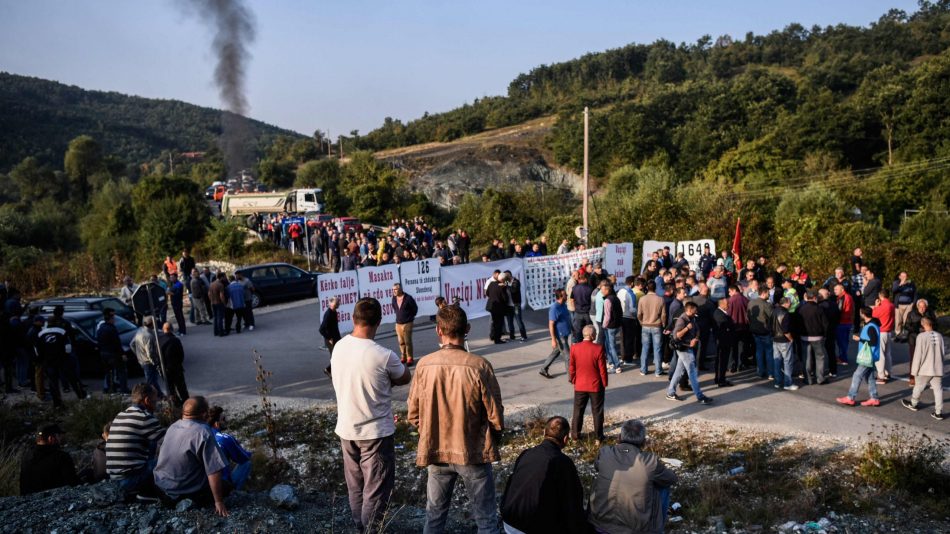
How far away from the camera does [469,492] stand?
17.1 ft

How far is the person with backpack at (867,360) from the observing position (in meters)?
10.8

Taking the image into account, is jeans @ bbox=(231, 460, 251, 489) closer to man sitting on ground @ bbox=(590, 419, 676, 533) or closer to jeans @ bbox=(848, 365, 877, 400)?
man sitting on ground @ bbox=(590, 419, 676, 533)

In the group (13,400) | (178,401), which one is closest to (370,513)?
(178,401)

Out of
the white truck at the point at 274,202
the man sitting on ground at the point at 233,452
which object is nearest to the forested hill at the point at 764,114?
the white truck at the point at 274,202

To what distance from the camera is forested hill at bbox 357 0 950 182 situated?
59000mm

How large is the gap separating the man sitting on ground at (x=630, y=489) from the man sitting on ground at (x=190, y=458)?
3142 mm

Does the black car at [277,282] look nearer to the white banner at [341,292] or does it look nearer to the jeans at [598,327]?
the white banner at [341,292]

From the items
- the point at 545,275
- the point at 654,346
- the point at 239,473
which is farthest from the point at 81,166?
the point at 239,473

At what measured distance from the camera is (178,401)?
12148mm

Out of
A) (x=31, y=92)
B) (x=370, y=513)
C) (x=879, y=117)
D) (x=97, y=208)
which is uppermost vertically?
(x=31, y=92)

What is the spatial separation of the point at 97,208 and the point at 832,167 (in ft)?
178

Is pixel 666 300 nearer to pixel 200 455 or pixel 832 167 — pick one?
pixel 200 455

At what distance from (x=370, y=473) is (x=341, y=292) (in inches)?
427

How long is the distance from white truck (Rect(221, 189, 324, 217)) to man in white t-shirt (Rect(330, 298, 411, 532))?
41.8 metres
